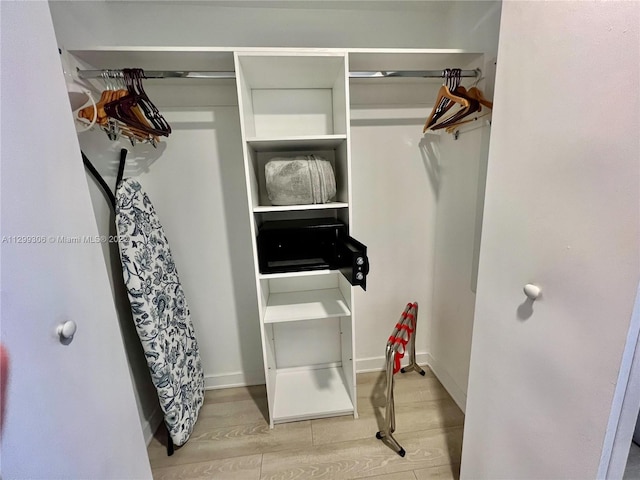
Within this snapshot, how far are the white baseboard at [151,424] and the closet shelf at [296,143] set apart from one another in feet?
5.11

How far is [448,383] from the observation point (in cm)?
166

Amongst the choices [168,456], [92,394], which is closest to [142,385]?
[168,456]

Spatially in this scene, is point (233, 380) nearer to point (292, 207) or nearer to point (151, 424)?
point (151, 424)

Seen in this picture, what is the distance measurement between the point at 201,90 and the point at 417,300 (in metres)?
1.80

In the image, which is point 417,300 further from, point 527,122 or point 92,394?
point 92,394

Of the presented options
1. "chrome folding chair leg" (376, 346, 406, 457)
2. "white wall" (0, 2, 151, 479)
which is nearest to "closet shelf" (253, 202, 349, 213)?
→ "white wall" (0, 2, 151, 479)

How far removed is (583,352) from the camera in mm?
600

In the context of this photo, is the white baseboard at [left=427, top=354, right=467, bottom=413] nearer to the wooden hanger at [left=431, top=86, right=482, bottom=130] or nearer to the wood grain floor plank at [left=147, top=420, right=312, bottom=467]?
the wood grain floor plank at [left=147, top=420, right=312, bottom=467]

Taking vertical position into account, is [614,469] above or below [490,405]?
above

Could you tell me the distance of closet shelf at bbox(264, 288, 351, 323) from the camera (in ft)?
4.67

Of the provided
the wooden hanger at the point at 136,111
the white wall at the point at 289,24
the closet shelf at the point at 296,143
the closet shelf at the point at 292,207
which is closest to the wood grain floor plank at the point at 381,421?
the closet shelf at the point at 292,207

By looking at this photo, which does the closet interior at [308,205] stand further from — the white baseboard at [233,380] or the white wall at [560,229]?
the white wall at [560,229]

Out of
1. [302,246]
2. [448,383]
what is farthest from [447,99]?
[448,383]

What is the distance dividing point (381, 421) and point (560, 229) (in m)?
1.37
